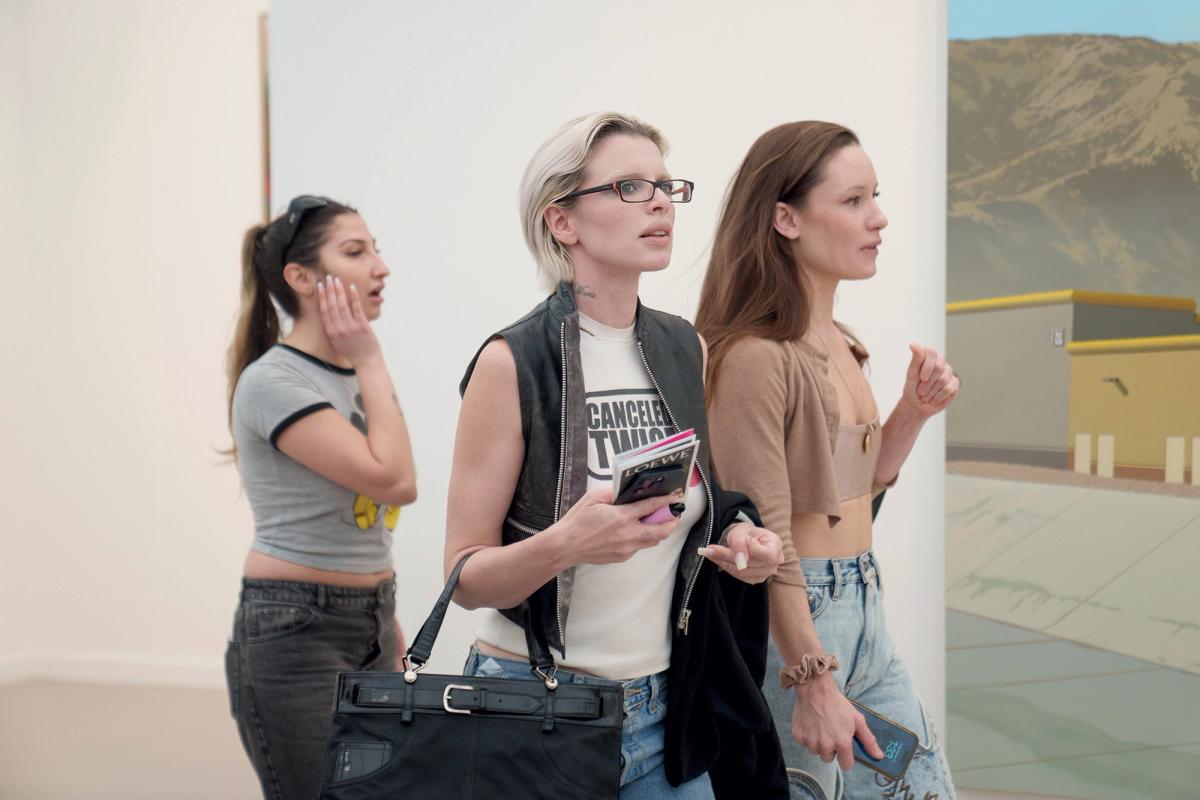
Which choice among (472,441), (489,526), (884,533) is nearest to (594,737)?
(489,526)

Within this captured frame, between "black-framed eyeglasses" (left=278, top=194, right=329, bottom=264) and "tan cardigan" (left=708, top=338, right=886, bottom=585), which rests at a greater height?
"black-framed eyeglasses" (left=278, top=194, right=329, bottom=264)

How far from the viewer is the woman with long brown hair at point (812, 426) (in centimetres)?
180

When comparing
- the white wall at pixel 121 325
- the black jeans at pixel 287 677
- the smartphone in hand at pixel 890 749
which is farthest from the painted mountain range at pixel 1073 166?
the white wall at pixel 121 325

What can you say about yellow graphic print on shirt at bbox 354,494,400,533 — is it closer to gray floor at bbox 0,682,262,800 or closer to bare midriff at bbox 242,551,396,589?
bare midriff at bbox 242,551,396,589

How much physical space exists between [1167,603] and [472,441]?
2459mm

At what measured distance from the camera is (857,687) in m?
1.95

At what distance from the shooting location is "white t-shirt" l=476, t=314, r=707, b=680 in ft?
4.97

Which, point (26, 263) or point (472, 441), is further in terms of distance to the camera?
point (26, 263)

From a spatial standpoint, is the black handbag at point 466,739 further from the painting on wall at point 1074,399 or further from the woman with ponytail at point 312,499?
the painting on wall at point 1074,399

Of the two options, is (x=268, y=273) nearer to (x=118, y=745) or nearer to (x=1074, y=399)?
(x=1074, y=399)

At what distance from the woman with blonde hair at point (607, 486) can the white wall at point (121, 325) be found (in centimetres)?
429

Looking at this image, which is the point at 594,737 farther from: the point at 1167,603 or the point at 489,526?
the point at 1167,603

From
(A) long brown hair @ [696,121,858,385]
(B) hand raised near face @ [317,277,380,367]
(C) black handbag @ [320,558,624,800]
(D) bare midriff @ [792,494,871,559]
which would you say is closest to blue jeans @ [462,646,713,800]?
(C) black handbag @ [320,558,624,800]

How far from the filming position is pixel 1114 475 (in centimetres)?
317
